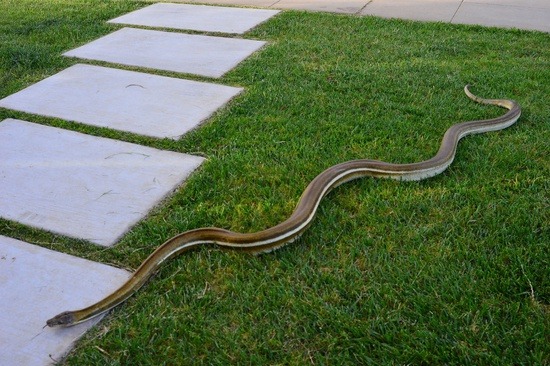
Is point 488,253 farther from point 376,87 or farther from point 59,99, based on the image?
point 59,99

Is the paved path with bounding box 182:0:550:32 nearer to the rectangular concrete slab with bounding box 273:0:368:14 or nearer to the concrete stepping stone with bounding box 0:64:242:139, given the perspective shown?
the rectangular concrete slab with bounding box 273:0:368:14

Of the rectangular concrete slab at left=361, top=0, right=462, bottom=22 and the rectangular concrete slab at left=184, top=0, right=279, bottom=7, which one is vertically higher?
the rectangular concrete slab at left=361, top=0, right=462, bottom=22

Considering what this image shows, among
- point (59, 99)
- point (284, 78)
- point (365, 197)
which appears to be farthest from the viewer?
point (284, 78)

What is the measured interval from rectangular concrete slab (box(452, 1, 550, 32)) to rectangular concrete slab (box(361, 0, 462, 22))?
152 millimetres

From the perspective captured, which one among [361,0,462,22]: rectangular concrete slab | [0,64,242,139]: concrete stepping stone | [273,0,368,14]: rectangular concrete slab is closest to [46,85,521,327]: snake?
[0,64,242,139]: concrete stepping stone

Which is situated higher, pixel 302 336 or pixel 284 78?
pixel 284 78

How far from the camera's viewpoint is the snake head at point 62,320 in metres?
2.95

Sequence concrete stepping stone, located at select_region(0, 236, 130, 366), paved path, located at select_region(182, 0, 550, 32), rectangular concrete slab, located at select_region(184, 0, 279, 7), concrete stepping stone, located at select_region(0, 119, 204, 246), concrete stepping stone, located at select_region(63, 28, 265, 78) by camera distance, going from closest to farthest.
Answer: concrete stepping stone, located at select_region(0, 236, 130, 366), concrete stepping stone, located at select_region(0, 119, 204, 246), concrete stepping stone, located at select_region(63, 28, 265, 78), paved path, located at select_region(182, 0, 550, 32), rectangular concrete slab, located at select_region(184, 0, 279, 7)

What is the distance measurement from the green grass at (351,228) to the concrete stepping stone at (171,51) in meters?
0.31

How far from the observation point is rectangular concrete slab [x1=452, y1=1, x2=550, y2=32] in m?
7.39

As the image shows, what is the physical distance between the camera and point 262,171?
4.30m

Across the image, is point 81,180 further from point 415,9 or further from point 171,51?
point 415,9

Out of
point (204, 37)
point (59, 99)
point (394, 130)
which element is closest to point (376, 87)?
point (394, 130)

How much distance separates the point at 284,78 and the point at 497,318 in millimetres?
3573
